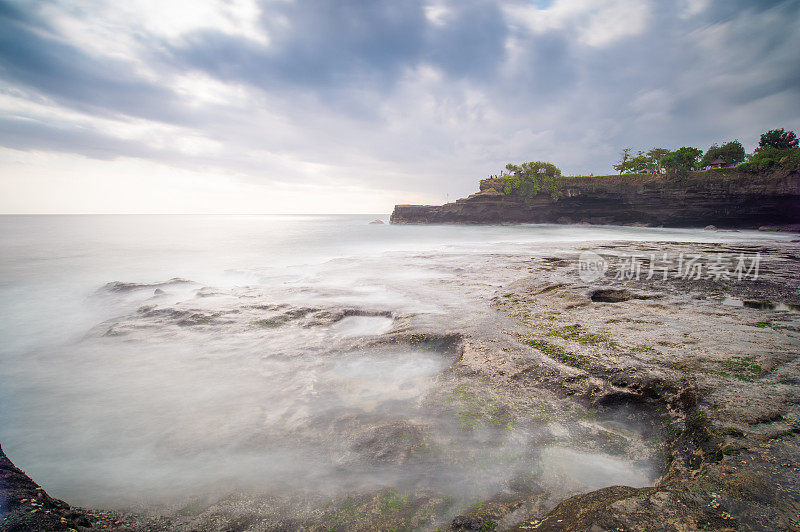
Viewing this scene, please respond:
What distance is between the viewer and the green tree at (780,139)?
54.2 meters

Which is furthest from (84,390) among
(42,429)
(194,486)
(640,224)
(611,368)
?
(640,224)

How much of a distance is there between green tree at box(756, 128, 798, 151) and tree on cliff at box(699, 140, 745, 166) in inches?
218

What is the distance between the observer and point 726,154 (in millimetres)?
56000

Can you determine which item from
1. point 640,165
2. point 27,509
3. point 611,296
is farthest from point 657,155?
point 27,509

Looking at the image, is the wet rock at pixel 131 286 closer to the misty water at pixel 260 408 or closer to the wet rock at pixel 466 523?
the misty water at pixel 260 408

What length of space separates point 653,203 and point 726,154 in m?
23.4

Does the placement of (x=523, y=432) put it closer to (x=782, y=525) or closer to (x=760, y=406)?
(x=782, y=525)

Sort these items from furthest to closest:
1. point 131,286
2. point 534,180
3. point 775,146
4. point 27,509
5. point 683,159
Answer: point 534,180 → point 775,146 → point 683,159 → point 131,286 → point 27,509

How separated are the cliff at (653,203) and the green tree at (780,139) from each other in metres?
25.5

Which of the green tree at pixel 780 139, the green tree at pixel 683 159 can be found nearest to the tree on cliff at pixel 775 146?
the green tree at pixel 780 139

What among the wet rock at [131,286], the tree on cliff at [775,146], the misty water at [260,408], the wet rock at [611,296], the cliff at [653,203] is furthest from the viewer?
the tree on cliff at [775,146]

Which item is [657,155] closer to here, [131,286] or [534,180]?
[534,180]

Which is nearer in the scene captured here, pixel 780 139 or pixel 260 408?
pixel 260 408

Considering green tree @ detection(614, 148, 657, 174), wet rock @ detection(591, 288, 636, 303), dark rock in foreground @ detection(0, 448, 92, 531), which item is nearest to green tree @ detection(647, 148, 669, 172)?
green tree @ detection(614, 148, 657, 174)
